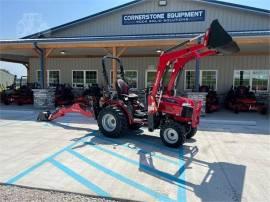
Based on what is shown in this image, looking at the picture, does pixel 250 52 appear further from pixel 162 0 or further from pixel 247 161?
pixel 247 161

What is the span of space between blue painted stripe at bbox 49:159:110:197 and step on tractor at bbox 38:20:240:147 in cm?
208

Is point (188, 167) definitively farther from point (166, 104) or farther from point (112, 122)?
point (112, 122)

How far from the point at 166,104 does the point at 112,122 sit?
1.56m

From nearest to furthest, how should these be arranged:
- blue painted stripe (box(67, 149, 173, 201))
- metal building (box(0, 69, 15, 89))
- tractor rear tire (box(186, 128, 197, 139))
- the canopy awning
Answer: blue painted stripe (box(67, 149, 173, 201)) < tractor rear tire (box(186, 128, 197, 139)) < the canopy awning < metal building (box(0, 69, 15, 89))

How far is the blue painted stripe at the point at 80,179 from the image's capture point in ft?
11.6

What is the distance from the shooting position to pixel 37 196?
11.3 feet

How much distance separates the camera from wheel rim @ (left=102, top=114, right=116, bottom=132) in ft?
21.3

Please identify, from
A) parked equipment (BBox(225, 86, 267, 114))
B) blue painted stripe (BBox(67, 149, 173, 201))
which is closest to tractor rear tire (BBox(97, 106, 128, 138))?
blue painted stripe (BBox(67, 149, 173, 201))

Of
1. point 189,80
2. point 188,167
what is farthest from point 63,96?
point 188,167

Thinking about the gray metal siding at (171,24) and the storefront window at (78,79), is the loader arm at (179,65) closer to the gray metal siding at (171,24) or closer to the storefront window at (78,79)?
the gray metal siding at (171,24)

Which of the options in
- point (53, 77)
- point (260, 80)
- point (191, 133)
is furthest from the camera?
point (53, 77)

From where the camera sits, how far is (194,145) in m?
5.95

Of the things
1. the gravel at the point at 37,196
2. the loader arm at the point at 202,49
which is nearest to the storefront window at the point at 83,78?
the loader arm at the point at 202,49

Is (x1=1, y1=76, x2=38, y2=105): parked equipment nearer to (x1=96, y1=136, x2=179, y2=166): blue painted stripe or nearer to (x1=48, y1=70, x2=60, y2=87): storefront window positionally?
(x1=48, y1=70, x2=60, y2=87): storefront window
